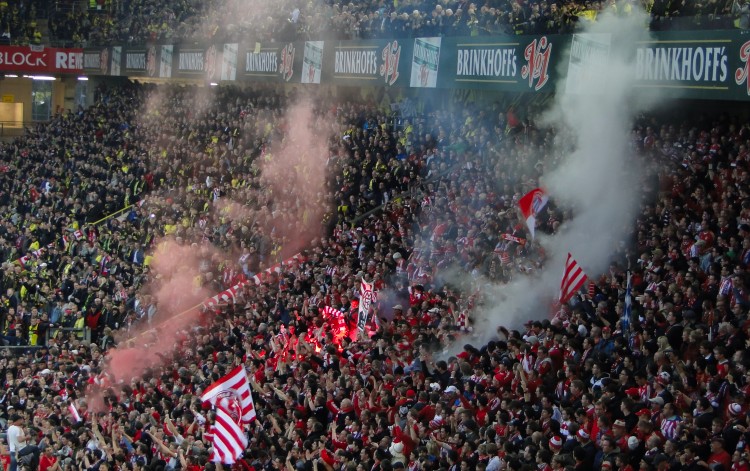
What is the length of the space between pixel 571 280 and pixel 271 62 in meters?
16.4

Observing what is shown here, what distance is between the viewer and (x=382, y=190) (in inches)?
830

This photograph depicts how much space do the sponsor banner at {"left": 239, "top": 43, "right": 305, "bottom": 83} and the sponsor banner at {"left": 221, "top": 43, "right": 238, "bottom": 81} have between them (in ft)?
1.14

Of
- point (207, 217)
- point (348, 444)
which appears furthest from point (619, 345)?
point (207, 217)

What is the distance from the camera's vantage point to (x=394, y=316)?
1598cm

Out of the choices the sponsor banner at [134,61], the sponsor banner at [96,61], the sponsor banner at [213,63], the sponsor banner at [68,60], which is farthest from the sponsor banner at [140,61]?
the sponsor banner at [213,63]

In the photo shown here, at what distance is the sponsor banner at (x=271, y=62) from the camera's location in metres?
27.2

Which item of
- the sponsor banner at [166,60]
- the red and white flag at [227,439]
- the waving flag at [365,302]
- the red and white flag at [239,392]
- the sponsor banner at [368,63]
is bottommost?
the red and white flag at [227,439]

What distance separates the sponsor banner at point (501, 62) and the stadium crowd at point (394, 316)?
84cm

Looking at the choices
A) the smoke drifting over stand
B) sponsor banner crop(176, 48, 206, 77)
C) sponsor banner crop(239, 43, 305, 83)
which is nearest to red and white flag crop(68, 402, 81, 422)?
the smoke drifting over stand

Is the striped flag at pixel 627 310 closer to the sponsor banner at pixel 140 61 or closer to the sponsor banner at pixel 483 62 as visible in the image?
the sponsor banner at pixel 483 62

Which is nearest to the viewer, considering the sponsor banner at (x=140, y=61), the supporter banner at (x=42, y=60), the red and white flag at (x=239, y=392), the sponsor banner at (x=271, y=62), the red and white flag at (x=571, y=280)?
the red and white flag at (x=239, y=392)

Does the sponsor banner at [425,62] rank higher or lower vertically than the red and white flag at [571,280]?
higher

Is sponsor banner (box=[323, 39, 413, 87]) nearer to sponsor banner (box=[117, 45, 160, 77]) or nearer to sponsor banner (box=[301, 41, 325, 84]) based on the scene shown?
sponsor banner (box=[301, 41, 325, 84])

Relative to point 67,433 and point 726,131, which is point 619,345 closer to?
point 726,131
